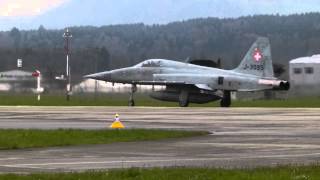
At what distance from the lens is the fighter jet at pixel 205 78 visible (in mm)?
55438

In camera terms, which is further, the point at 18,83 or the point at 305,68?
the point at 305,68

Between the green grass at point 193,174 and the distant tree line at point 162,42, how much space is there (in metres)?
65.2

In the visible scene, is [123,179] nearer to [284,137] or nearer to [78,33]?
[284,137]

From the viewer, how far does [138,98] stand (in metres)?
79.9

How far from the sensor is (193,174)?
12.3m

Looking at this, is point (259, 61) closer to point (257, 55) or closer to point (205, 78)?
point (257, 55)

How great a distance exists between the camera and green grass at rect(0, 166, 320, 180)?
11922 mm

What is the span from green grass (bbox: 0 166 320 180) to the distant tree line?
214ft

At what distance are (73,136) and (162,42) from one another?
5225 inches

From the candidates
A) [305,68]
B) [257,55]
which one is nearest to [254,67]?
[257,55]

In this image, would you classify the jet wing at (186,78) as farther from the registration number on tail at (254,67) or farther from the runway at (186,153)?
the runway at (186,153)

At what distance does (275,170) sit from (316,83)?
2497 inches

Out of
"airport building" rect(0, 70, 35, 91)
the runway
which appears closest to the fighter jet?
the runway

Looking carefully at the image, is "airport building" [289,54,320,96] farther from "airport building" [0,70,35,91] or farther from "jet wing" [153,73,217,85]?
"jet wing" [153,73,217,85]
